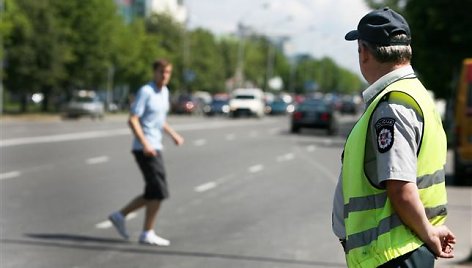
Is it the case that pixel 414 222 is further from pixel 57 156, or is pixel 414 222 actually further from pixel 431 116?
pixel 57 156

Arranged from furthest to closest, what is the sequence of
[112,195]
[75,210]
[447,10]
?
[447,10] → [112,195] → [75,210]

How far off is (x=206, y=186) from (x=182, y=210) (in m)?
3.49

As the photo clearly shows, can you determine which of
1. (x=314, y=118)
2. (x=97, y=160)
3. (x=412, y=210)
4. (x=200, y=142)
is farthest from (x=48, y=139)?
(x=412, y=210)

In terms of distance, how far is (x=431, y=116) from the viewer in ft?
12.1

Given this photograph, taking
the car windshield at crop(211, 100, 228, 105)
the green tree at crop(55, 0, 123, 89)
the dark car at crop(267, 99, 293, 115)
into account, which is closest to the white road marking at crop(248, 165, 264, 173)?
the green tree at crop(55, 0, 123, 89)

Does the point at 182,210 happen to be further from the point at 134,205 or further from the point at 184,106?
the point at 184,106

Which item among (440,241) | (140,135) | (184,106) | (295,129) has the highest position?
(440,241)

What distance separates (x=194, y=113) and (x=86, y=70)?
16502mm

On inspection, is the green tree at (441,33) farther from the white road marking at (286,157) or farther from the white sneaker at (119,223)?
the white sneaker at (119,223)

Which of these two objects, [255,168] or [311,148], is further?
[311,148]

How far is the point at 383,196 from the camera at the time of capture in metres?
3.64

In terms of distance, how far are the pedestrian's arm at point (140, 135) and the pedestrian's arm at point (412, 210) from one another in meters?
6.77

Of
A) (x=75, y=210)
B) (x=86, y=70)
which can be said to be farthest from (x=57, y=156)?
(x=86, y=70)

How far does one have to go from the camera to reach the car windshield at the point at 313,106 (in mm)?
43438
